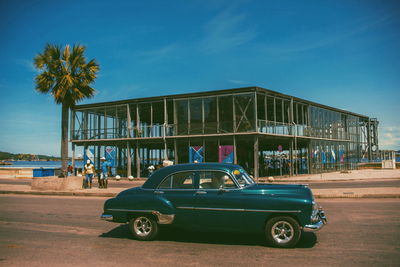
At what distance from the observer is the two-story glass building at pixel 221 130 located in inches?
1119

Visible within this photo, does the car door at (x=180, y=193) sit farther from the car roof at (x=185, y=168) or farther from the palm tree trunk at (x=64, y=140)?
the palm tree trunk at (x=64, y=140)

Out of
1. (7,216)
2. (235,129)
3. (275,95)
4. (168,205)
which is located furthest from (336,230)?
(275,95)

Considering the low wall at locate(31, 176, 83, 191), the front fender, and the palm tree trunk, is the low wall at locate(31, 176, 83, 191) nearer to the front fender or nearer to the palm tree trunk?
the palm tree trunk

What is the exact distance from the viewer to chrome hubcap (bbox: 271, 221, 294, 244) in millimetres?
6465

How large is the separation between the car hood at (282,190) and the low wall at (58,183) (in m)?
14.2

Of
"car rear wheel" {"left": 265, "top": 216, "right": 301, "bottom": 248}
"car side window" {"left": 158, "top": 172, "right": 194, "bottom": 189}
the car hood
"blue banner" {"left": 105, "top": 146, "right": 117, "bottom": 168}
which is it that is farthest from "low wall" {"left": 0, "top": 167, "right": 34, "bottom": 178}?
"car rear wheel" {"left": 265, "top": 216, "right": 301, "bottom": 248}

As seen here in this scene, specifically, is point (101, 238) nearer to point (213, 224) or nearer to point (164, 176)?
point (164, 176)

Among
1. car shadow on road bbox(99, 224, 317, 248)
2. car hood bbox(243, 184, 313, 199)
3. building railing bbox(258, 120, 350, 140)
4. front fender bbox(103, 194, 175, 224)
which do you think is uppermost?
building railing bbox(258, 120, 350, 140)

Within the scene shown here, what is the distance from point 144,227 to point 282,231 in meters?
2.85

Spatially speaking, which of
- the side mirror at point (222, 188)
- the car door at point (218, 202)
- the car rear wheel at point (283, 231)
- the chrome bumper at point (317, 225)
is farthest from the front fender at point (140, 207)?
the chrome bumper at point (317, 225)

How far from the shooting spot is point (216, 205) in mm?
6762

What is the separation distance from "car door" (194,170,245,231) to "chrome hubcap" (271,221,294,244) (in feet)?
2.08

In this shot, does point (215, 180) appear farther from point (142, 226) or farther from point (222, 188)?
point (142, 226)

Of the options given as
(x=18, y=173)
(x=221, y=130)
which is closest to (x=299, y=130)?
(x=221, y=130)
